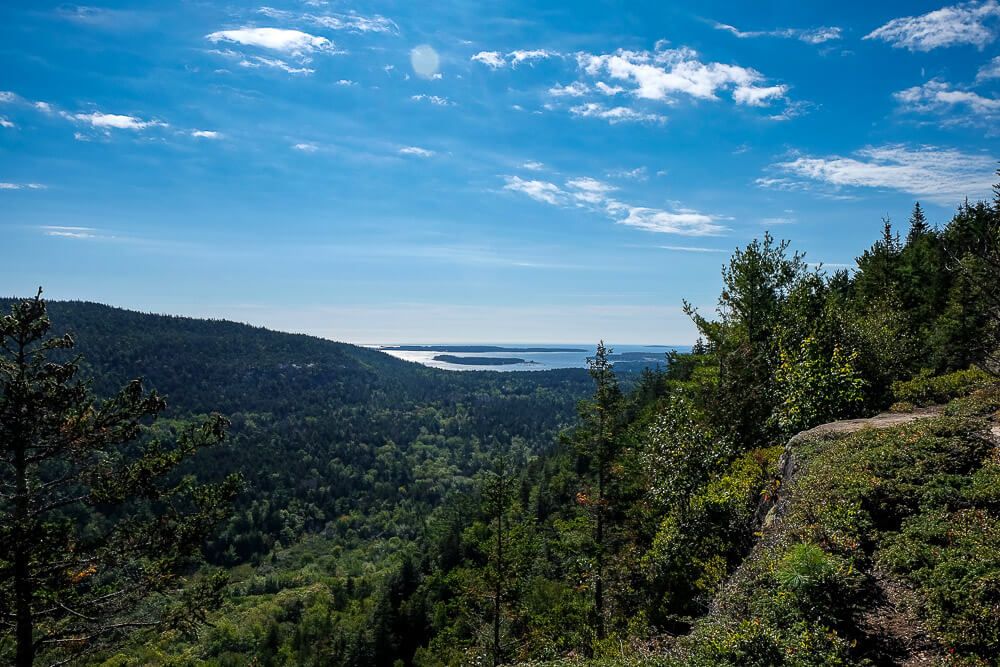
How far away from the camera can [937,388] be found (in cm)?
1812

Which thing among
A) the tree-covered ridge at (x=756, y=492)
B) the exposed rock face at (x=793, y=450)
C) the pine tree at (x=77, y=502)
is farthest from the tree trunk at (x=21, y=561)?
the exposed rock face at (x=793, y=450)

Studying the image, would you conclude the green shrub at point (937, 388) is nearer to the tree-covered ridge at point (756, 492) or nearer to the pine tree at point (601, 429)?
the tree-covered ridge at point (756, 492)

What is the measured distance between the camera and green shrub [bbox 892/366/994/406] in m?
17.7

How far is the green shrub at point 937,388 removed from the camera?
1772cm

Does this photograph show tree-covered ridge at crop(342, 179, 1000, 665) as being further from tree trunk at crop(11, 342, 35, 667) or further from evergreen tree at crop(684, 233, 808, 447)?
tree trunk at crop(11, 342, 35, 667)

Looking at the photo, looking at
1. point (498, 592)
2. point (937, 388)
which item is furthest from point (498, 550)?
point (937, 388)

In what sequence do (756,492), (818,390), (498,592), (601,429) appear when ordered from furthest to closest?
(601,429) < (498,592) < (818,390) < (756,492)

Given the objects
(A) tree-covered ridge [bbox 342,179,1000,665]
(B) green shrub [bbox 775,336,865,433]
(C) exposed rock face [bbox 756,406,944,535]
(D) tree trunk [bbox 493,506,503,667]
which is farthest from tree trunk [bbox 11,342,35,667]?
(B) green shrub [bbox 775,336,865,433]

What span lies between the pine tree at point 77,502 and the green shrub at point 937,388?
23.4 meters

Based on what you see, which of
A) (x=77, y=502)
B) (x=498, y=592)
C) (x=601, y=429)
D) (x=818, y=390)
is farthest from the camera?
(x=601, y=429)

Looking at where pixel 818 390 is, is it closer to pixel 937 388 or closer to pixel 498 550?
pixel 937 388

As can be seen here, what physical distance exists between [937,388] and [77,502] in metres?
27.6

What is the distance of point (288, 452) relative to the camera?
181875 mm

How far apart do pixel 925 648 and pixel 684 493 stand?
1040cm
